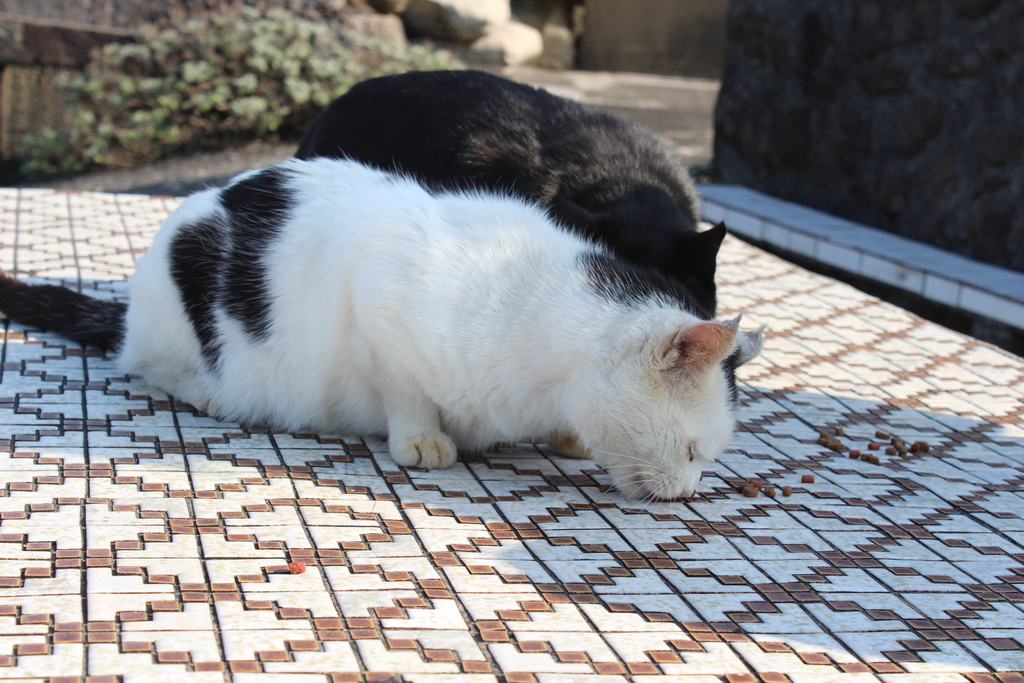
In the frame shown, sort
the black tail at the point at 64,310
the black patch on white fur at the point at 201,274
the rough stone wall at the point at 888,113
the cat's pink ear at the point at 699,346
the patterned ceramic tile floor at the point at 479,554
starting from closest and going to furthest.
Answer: the patterned ceramic tile floor at the point at 479,554 < the cat's pink ear at the point at 699,346 < the black patch on white fur at the point at 201,274 < the black tail at the point at 64,310 < the rough stone wall at the point at 888,113

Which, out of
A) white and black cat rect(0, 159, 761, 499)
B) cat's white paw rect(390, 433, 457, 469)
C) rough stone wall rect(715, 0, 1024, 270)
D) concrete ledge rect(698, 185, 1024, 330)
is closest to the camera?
white and black cat rect(0, 159, 761, 499)

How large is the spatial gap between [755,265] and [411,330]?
11.2 feet

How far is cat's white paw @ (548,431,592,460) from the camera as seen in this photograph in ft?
10.3

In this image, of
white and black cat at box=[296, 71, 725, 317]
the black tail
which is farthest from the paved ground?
the black tail

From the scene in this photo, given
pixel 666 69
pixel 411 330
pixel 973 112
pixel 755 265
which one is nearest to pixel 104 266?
pixel 411 330

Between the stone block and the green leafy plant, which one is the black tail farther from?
the stone block

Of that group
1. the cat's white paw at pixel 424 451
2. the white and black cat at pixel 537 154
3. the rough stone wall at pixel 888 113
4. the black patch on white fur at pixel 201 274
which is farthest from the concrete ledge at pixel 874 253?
the black patch on white fur at pixel 201 274

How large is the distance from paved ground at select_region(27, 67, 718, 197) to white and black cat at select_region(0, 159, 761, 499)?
3.93 metres

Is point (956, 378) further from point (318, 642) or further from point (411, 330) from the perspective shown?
point (318, 642)

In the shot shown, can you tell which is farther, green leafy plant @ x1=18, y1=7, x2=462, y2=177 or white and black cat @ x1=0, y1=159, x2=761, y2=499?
green leafy plant @ x1=18, y1=7, x2=462, y2=177

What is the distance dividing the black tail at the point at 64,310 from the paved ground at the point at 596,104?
342cm

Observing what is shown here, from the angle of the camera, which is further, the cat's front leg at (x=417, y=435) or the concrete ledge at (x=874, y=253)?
the concrete ledge at (x=874, y=253)

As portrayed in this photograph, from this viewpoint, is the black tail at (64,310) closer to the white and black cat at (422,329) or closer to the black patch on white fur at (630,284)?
the white and black cat at (422,329)

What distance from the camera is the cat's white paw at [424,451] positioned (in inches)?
116
